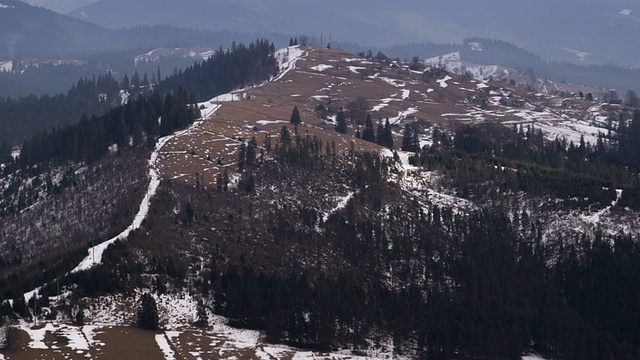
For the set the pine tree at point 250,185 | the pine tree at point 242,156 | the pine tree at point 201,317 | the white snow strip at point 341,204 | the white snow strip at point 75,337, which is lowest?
the pine tree at point 201,317

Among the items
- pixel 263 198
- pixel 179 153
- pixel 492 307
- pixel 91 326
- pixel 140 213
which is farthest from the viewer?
pixel 179 153

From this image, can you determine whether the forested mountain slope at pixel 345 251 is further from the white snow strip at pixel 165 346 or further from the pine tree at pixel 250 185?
the white snow strip at pixel 165 346

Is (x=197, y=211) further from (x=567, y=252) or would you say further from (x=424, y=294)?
(x=567, y=252)

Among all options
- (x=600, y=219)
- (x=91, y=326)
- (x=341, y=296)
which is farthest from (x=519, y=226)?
(x=91, y=326)

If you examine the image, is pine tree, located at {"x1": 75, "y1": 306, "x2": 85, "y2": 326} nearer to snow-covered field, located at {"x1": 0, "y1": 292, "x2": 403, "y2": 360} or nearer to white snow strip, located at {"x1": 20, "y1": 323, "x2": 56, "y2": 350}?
snow-covered field, located at {"x1": 0, "y1": 292, "x2": 403, "y2": 360}

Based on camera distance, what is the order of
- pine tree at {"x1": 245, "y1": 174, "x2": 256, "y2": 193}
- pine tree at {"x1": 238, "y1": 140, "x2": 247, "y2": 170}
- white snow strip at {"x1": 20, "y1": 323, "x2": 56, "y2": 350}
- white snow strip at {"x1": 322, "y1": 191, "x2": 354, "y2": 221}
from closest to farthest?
1. white snow strip at {"x1": 20, "y1": 323, "x2": 56, "y2": 350}
2. white snow strip at {"x1": 322, "y1": 191, "x2": 354, "y2": 221}
3. pine tree at {"x1": 245, "y1": 174, "x2": 256, "y2": 193}
4. pine tree at {"x1": 238, "y1": 140, "x2": 247, "y2": 170}

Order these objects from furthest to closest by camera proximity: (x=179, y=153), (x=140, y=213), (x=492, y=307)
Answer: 1. (x=179, y=153)
2. (x=140, y=213)
3. (x=492, y=307)

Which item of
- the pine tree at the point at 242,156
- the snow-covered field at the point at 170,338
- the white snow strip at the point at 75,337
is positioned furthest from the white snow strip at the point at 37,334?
the pine tree at the point at 242,156

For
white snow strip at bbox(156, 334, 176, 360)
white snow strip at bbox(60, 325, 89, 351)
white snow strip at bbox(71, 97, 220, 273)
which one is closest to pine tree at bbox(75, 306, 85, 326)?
white snow strip at bbox(60, 325, 89, 351)

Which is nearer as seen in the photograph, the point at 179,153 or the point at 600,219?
the point at 600,219
